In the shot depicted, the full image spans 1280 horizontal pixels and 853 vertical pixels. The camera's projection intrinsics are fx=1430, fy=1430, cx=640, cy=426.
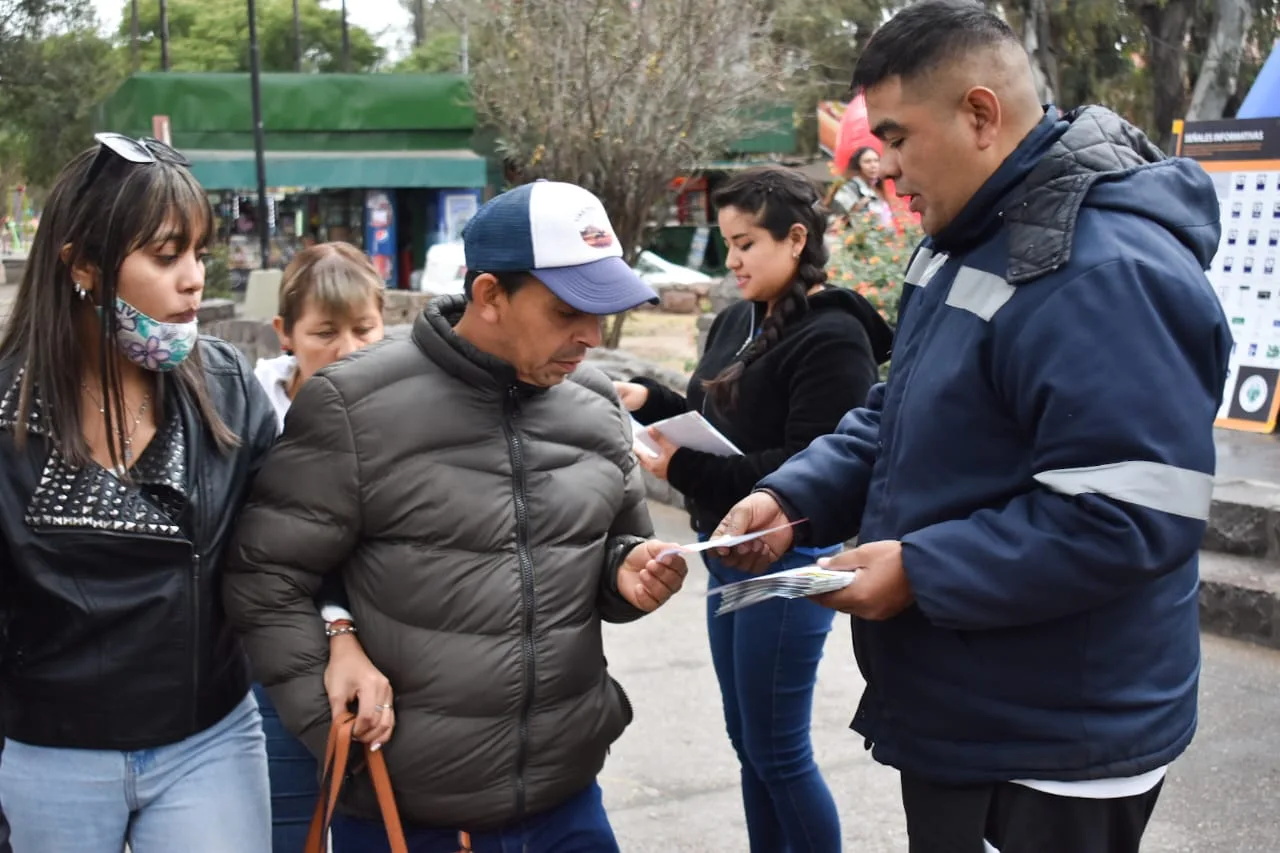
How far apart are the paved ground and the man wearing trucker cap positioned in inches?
82.2

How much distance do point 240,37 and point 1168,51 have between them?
110 feet

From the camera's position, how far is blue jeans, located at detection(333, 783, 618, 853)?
2.64 m

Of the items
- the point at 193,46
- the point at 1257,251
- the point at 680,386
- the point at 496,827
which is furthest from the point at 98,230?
the point at 193,46

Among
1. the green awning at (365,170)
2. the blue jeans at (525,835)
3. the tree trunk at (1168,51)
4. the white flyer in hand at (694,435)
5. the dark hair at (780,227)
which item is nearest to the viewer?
the blue jeans at (525,835)

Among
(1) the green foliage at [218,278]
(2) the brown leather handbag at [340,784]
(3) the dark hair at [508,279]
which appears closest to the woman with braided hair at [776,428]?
(3) the dark hair at [508,279]

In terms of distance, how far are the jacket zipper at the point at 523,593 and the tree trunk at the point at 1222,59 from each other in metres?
16.7

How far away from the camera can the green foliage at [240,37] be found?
44.4m

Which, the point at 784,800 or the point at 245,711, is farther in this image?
the point at 784,800

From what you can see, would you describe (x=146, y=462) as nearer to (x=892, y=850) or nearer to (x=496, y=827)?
(x=496, y=827)

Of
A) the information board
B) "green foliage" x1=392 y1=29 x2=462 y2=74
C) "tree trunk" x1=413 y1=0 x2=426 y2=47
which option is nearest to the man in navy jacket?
the information board

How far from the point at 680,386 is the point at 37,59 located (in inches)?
868

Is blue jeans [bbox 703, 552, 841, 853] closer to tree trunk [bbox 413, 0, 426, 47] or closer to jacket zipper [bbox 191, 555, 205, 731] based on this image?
jacket zipper [bbox 191, 555, 205, 731]

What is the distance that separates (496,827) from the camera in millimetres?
2629

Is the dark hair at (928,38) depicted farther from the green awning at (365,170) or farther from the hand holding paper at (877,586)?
the green awning at (365,170)
